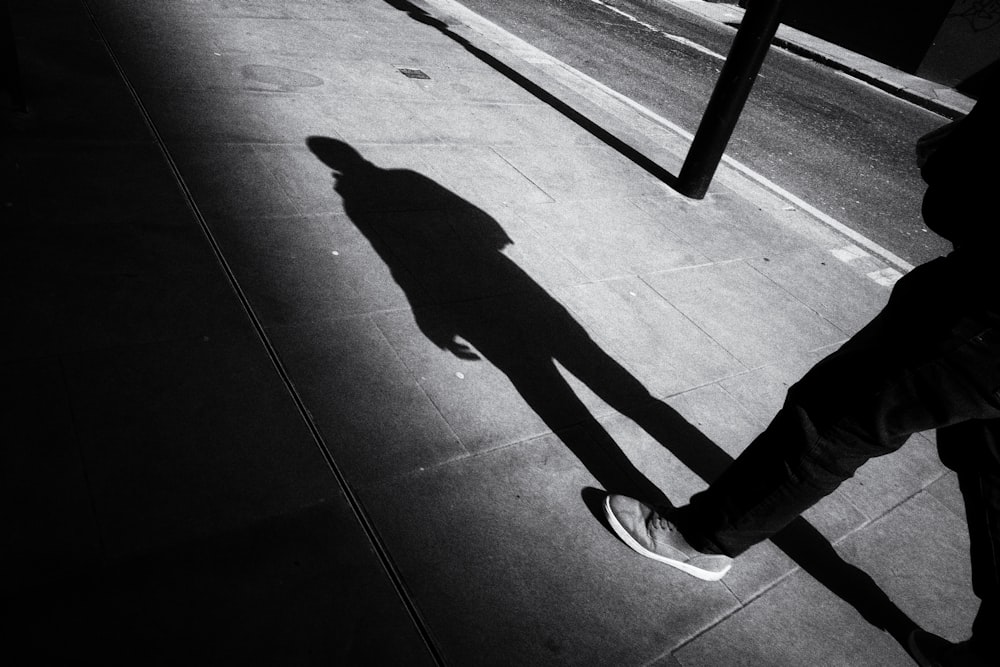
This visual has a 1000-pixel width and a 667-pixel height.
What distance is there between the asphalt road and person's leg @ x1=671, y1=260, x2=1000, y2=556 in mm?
4884

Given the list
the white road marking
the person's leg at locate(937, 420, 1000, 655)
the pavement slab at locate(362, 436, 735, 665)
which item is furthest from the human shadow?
the white road marking

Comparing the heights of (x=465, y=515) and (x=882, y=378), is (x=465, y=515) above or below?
below

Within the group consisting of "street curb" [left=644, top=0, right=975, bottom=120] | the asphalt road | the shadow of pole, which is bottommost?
the shadow of pole

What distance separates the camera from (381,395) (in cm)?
296

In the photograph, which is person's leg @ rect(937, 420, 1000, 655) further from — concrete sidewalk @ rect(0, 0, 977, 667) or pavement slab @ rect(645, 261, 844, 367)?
pavement slab @ rect(645, 261, 844, 367)

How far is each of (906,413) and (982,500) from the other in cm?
37

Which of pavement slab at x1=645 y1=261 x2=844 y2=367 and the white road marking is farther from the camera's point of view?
the white road marking

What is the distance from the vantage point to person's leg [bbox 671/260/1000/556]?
1.81m

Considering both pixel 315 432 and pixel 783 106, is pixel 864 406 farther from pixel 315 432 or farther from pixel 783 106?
pixel 783 106

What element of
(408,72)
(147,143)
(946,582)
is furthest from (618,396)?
(408,72)

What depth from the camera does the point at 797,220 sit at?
6.18 metres

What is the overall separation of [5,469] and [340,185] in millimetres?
2793

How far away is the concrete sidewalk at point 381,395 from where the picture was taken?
2154mm

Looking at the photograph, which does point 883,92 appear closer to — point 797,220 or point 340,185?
point 797,220
